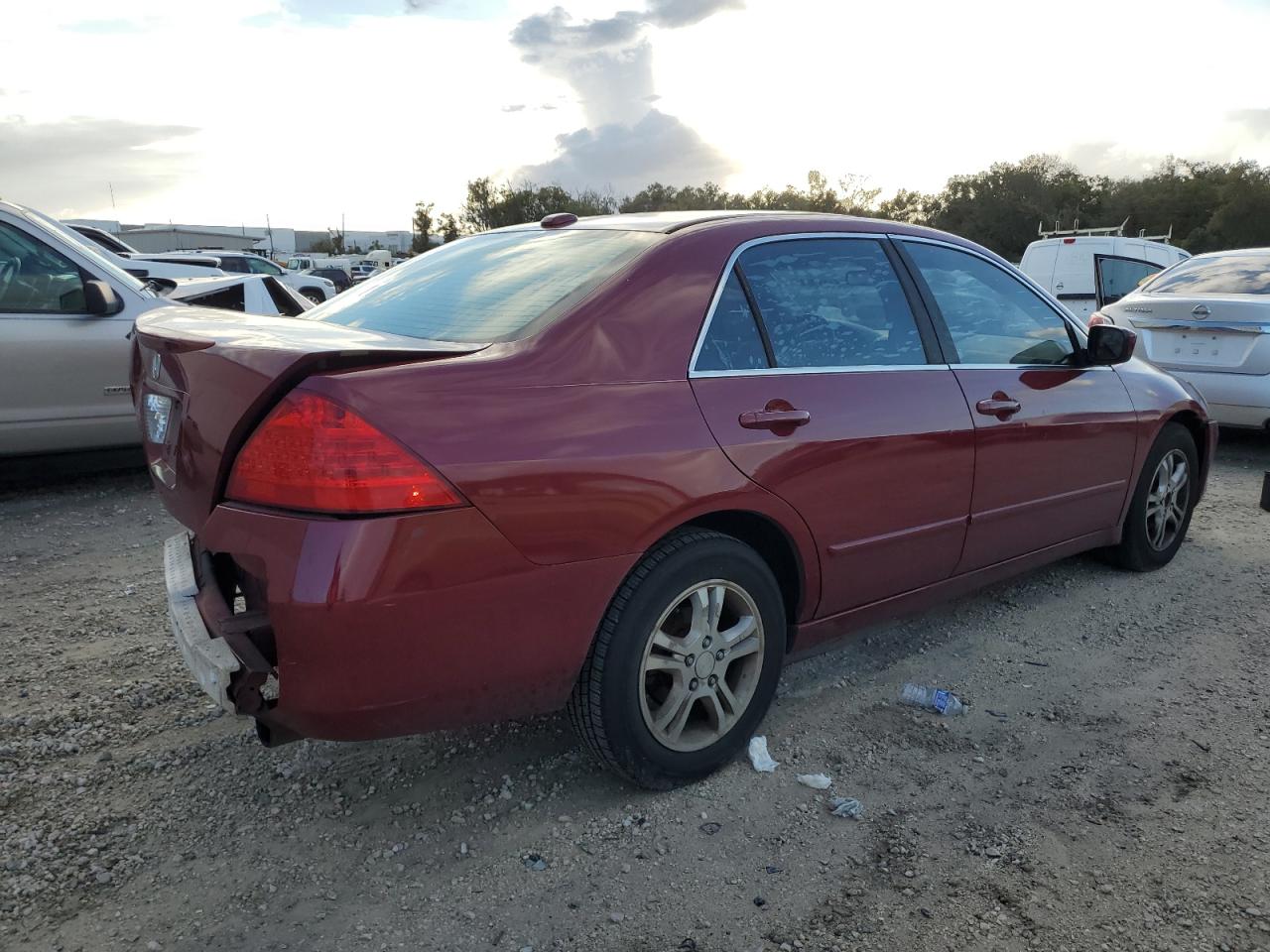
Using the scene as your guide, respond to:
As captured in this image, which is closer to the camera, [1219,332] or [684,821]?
[684,821]

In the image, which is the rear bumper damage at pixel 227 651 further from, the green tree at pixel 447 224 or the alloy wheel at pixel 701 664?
the green tree at pixel 447 224

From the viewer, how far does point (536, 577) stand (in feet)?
7.62

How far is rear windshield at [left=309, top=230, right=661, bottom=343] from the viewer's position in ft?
8.68

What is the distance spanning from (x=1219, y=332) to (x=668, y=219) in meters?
5.50

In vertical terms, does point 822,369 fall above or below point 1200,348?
above

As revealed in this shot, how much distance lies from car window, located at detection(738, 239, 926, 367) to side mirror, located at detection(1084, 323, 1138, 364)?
112cm

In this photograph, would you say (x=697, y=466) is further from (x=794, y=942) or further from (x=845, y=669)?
(x=845, y=669)

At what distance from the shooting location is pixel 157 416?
8.93 ft

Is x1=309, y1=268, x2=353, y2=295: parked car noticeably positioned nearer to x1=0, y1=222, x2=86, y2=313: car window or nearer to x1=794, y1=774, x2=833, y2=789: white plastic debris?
x1=0, y1=222, x2=86, y2=313: car window

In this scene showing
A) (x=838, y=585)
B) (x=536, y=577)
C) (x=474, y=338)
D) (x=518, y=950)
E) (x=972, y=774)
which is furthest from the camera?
(x=838, y=585)

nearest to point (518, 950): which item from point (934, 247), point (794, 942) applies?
point (794, 942)

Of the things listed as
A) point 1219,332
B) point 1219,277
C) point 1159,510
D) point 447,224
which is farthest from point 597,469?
point 447,224

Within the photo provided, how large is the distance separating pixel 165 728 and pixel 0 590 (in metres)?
1.84

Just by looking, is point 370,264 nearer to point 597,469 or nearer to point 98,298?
point 98,298
